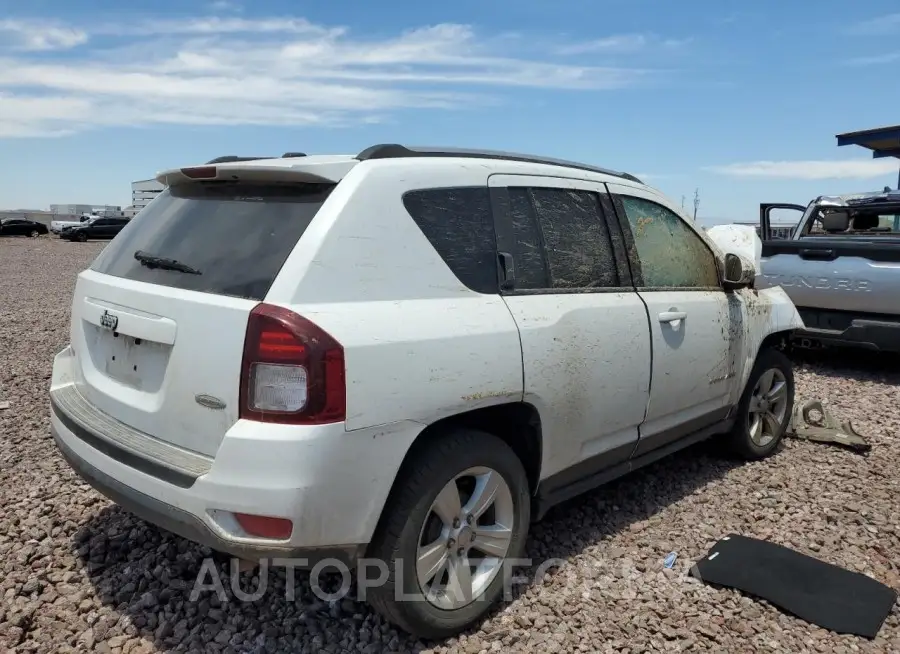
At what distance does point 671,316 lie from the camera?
12.1 feet

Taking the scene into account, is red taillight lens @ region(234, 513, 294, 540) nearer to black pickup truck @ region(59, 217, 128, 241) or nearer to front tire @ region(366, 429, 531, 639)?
front tire @ region(366, 429, 531, 639)

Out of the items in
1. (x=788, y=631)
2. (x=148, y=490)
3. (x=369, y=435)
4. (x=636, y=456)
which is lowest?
(x=788, y=631)

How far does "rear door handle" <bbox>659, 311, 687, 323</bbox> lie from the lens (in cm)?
365

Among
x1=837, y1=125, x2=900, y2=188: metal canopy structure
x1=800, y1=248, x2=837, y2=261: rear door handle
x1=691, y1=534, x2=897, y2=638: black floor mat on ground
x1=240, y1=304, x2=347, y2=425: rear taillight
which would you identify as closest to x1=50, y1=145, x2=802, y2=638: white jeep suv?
x1=240, y1=304, x2=347, y2=425: rear taillight

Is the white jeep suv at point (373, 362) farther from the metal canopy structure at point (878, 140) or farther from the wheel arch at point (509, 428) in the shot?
the metal canopy structure at point (878, 140)

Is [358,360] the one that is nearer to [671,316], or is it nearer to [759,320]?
[671,316]

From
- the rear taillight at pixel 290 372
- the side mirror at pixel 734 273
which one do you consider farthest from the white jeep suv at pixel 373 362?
→ the side mirror at pixel 734 273

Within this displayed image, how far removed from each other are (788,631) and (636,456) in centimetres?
105

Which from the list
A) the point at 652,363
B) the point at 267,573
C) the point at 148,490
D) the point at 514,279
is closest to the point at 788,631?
the point at 652,363

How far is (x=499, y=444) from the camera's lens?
9.39 ft

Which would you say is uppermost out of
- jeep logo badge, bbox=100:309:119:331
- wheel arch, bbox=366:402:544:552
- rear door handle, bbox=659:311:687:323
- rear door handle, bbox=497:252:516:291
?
rear door handle, bbox=497:252:516:291

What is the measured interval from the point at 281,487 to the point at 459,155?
1598mm

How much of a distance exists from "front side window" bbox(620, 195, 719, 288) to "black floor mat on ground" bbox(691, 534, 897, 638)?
4.58 ft

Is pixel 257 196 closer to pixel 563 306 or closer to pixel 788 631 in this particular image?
pixel 563 306
